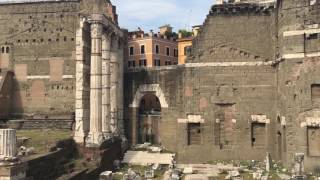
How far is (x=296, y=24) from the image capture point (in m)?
23.6

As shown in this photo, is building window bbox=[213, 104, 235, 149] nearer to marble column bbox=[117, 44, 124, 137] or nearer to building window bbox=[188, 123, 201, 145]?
building window bbox=[188, 123, 201, 145]

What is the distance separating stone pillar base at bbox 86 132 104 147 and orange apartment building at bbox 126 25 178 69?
18.5m

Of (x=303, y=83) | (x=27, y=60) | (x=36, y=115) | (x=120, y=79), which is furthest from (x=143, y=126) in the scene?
(x=303, y=83)

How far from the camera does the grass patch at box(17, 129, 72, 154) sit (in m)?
22.3

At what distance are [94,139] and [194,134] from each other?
21.0ft

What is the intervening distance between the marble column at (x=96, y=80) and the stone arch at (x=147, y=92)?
5.14m

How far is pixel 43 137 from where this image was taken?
950 inches

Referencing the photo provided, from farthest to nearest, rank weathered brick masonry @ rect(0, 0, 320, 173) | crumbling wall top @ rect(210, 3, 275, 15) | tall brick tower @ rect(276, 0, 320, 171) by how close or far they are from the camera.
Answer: crumbling wall top @ rect(210, 3, 275, 15)
weathered brick masonry @ rect(0, 0, 320, 173)
tall brick tower @ rect(276, 0, 320, 171)

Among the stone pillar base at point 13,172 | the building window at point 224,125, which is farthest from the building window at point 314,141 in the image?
the stone pillar base at point 13,172

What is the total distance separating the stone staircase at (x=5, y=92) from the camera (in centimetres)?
3095

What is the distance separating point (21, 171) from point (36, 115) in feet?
46.3

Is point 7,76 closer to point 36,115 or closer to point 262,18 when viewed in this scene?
point 36,115

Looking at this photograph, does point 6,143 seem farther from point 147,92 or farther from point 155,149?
point 147,92

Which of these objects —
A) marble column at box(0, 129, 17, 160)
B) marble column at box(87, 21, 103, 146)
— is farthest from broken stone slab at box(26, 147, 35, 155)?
marble column at box(87, 21, 103, 146)
